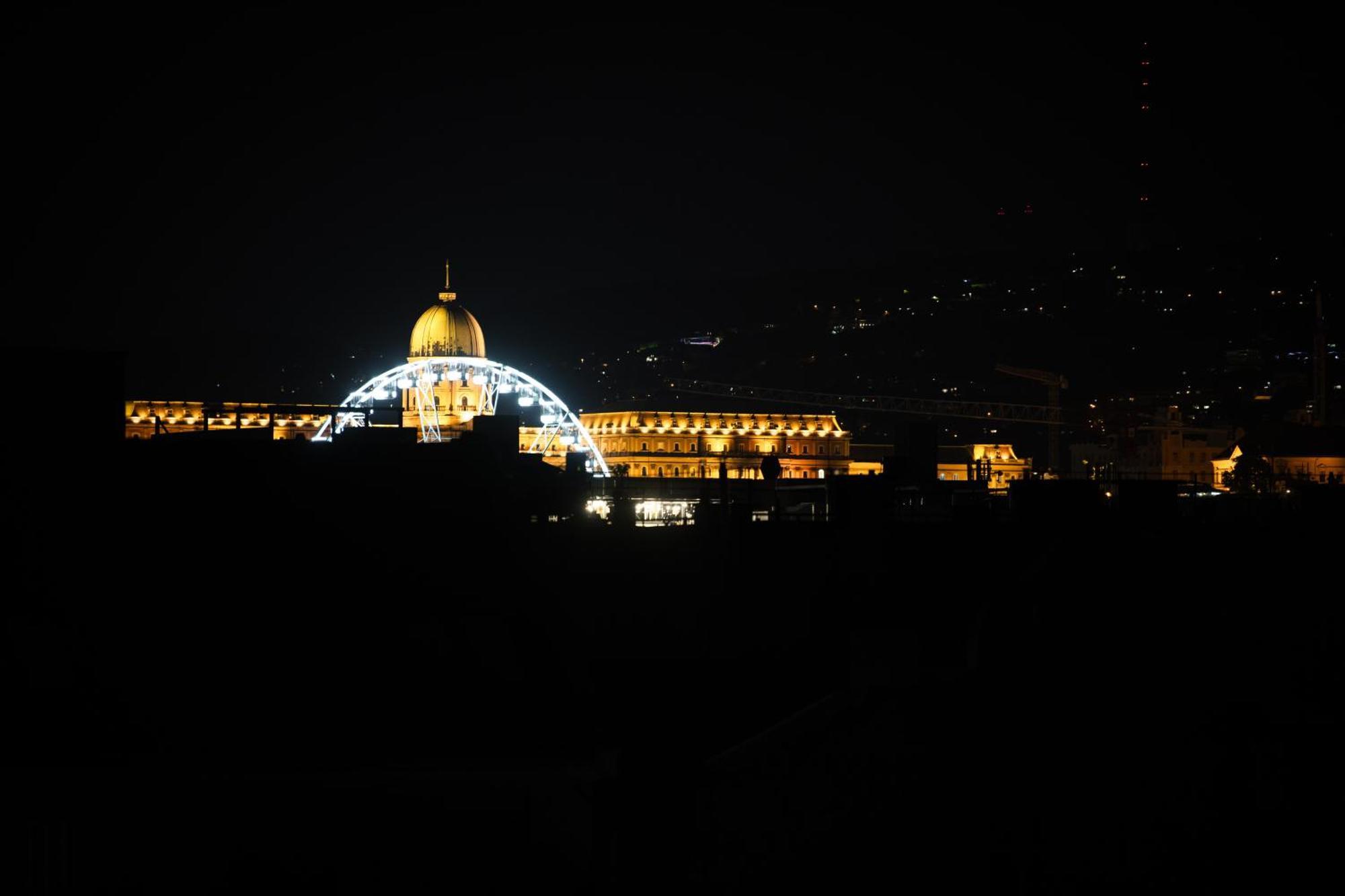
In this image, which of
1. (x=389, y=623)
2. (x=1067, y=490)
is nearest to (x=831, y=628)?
(x=1067, y=490)

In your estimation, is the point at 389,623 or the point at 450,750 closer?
the point at 450,750

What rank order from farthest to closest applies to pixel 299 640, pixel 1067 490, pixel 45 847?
pixel 1067 490
pixel 299 640
pixel 45 847

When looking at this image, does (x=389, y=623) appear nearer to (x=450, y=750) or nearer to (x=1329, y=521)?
(x=450, y=750)

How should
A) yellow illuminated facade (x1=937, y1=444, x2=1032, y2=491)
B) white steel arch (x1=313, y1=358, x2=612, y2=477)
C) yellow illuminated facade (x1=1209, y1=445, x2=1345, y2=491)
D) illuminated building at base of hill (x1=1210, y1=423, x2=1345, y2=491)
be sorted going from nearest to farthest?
illuminated building at base of hill (x1=1210, y1=423, x2=1345, y2=491) → yellow illuminated facade (x1=1209, y1=445, x2=1345, y2=491) → white steel arch (x1=313, y1=358, x2=612, y2=477) → yellow illuminated facade (x1=937, y1=444, x2=1032, y2=491)

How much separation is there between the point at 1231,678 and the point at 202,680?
740 inches

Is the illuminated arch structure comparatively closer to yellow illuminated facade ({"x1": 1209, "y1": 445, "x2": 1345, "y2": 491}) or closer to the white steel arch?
the white steel arch

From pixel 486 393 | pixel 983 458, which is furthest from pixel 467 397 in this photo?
pixel 983 458

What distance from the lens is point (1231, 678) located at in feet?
109

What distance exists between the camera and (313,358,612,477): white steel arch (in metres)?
158

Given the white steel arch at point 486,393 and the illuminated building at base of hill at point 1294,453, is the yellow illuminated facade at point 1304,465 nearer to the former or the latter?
the illuminated building at base of hill at point 1294,453

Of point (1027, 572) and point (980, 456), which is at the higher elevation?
point (980, 456)

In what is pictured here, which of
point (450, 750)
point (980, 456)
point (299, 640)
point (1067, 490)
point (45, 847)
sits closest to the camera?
point (45, 847)

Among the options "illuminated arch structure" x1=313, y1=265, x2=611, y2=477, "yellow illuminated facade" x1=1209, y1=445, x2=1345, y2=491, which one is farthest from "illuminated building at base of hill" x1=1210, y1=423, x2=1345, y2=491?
"illuminated arch structure" x1=313, y1=265, x2=611, y2=477

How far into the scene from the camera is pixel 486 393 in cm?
18462
